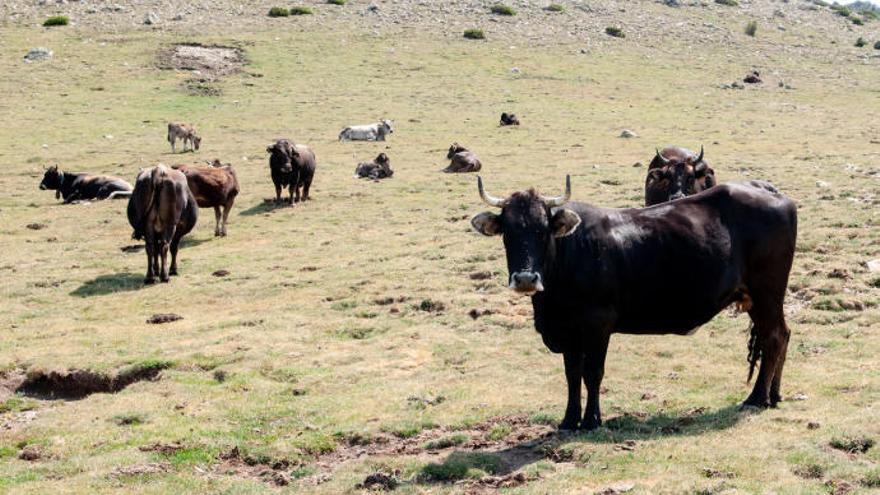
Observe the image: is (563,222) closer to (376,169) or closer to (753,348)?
(753,348)

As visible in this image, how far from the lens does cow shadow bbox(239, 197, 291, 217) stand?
25969 millimetres

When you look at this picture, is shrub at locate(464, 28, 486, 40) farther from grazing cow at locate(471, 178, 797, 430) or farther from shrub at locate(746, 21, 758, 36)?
grazing cow at locate(471, 178, 797, 430)

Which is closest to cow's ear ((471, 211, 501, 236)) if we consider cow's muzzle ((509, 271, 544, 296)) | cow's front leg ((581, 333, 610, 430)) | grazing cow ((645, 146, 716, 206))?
cow's muzzle ((509, 271, 544, 296))

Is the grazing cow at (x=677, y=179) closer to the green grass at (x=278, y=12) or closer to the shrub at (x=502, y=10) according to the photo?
the green grass at (x=278, y=12)

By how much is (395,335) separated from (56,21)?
48.7m

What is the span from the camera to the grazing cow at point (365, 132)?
36531mm

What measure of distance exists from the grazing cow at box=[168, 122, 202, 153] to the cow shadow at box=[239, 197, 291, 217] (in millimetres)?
8806

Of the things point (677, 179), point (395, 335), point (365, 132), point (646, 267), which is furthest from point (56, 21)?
point (646, 267)

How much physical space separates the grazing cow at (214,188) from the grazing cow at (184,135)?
11.8 metres

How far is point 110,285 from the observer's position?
19094 mm

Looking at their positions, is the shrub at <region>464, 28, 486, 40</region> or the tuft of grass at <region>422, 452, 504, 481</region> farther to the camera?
the shrub at <region>464, 28, 486, 40</region>

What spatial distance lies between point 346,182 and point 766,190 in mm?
19830

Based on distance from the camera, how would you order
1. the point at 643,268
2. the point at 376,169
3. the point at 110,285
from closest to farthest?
1. the point at 643,268
2. the point at 110,285
3. the point at 376,169

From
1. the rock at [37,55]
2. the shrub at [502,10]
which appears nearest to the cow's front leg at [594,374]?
the rock at [37,55]
